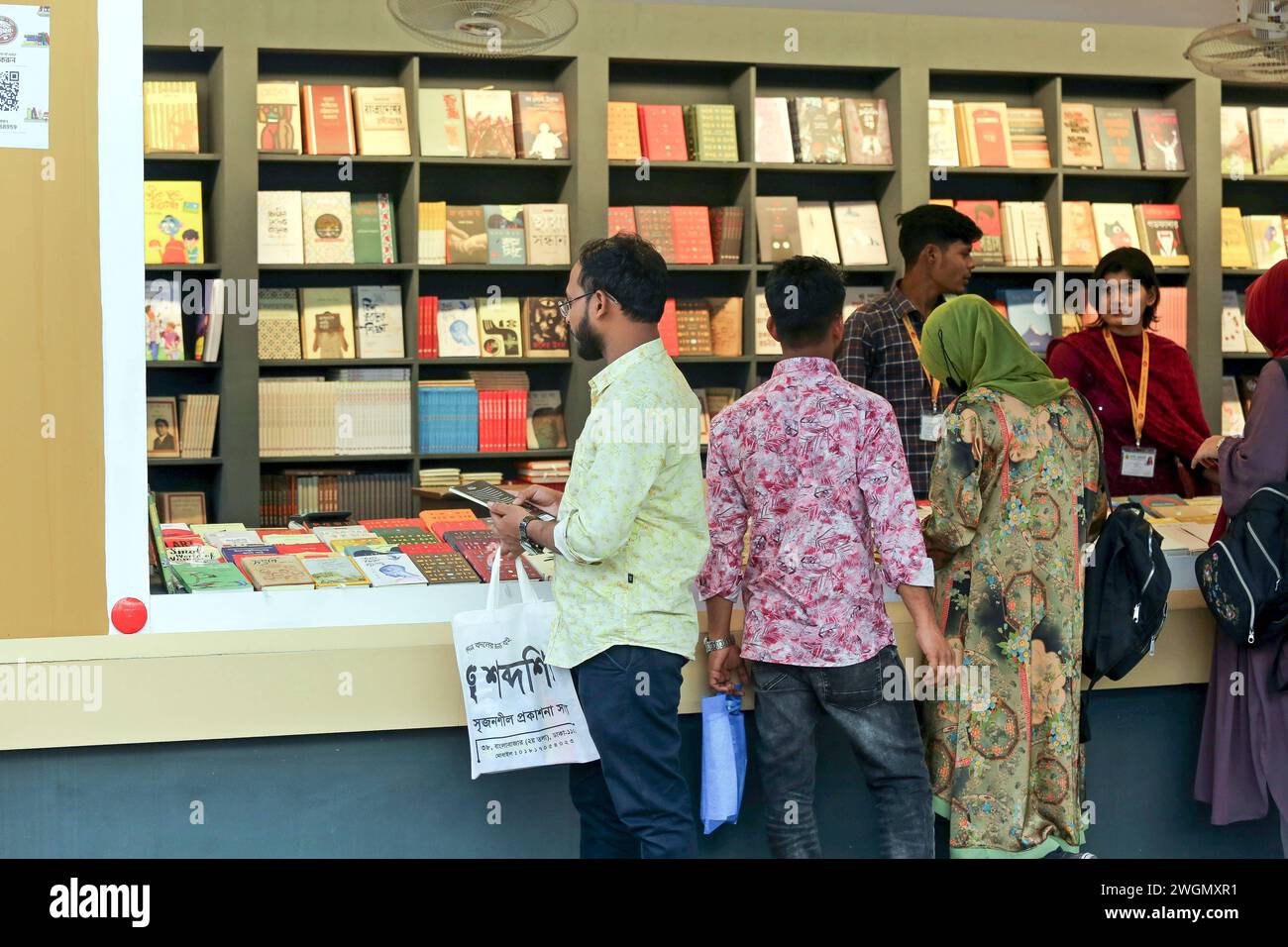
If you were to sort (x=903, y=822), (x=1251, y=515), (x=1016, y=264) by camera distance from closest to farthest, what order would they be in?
(x=903, y=822) < (x=1251, y=515) < (x=1016, y=264)

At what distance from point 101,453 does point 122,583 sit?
24 cm

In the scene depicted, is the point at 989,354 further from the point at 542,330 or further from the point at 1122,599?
the point at 542,330

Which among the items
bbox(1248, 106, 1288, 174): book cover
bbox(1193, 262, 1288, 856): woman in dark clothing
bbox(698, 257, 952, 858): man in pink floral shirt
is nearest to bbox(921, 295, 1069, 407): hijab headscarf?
bbox(698, 257, 952, 858): man in pink floral shirt

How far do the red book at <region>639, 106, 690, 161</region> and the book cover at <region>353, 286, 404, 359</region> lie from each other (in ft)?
3.72

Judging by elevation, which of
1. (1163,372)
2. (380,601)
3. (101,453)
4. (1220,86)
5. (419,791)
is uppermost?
(1220,86)

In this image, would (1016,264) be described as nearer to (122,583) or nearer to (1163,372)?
(1163,372)

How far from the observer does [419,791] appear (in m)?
2.68

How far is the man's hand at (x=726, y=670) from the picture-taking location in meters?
2.64

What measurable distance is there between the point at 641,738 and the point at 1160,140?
15.0 ft

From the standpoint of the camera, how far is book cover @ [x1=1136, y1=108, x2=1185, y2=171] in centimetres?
583

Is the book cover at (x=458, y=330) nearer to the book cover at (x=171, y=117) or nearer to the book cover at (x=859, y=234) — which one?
the book cover at (x=171, y=117)

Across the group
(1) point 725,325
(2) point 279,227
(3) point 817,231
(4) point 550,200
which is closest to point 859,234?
(3) point 817,231

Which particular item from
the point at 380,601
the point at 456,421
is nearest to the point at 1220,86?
the point at 456,421

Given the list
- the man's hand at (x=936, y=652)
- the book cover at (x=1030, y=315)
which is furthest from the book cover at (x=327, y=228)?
the man's hand at (x=936, y=652)
